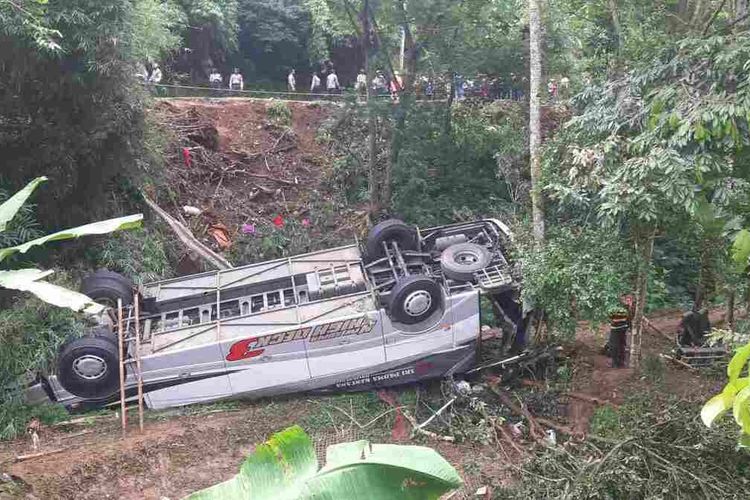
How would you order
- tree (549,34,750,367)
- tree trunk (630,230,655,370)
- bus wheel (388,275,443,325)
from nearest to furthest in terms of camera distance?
tree (549,34,750,367) → tree trunk (630,230,655,370) → bus wheel (388,275,443,325)

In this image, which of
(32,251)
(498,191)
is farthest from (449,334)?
(498,191)

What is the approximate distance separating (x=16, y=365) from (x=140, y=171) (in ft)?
14.7

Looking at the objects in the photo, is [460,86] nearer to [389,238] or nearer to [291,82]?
[389,238]

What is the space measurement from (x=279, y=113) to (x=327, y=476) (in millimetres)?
16307

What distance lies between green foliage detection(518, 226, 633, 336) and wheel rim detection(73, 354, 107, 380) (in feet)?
16.6

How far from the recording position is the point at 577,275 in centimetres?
757

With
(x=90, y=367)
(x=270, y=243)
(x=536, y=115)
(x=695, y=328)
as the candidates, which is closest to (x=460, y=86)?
(x=270, y=243)

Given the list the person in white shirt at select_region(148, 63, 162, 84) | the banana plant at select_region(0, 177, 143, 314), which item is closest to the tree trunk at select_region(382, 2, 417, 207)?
the person in white shirt at select_region(148, 63, 162, 84)

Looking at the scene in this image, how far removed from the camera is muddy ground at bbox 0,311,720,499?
6840 mm

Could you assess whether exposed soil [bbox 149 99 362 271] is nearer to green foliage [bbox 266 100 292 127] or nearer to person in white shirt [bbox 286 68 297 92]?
green foliage [bbox 266 100 292 127]

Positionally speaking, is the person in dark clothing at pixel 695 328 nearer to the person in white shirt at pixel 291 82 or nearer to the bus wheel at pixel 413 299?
the bus wheel at pixel 413 299

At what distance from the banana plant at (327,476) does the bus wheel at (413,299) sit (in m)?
5.60

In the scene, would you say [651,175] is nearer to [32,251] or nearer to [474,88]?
[32,251]

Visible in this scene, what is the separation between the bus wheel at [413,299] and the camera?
816 centimetres
